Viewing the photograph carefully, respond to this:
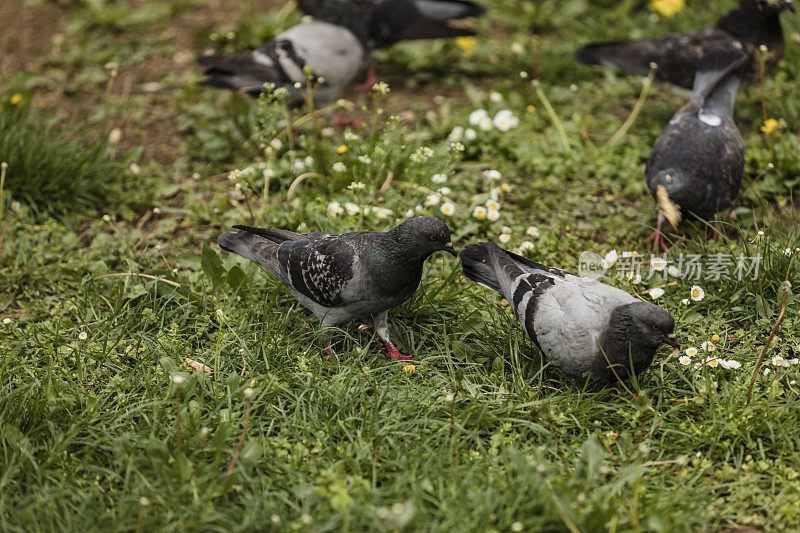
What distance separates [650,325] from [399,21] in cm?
432

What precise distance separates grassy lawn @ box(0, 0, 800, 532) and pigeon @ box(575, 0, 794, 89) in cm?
32

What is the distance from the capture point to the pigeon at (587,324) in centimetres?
330

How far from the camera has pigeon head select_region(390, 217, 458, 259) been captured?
3.55 meters

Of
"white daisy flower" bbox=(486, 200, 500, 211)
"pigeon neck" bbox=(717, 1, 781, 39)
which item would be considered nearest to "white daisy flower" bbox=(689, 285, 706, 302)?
"white daisy flower" bbox=(486, 200, 500, 211)

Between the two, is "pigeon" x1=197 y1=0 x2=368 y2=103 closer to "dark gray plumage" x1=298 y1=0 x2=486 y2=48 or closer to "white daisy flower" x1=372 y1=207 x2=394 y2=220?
"dark gray plumage" x1=298 y1=0 x2=486 y2=48

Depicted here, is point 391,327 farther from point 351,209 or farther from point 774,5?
point 774,5

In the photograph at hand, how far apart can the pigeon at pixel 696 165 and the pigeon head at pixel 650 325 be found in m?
1.24

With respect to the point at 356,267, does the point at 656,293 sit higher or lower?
lower

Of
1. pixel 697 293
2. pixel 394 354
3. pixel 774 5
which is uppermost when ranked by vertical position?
pixel 774 5

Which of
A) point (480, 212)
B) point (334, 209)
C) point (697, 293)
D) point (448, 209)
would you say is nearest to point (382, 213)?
point (334, 209)

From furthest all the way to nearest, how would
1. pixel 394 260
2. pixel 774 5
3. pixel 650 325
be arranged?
pixel 774 5
pixel 394 260
pixel 650 325

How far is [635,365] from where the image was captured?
3.38 m

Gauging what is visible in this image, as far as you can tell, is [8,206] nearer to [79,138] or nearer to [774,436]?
[79,138]

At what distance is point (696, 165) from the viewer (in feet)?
14.6
